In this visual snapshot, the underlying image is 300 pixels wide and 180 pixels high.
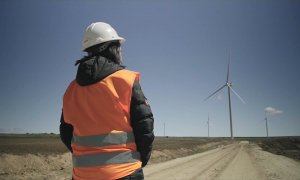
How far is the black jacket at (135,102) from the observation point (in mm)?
2551

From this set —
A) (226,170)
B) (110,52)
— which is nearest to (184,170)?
(226,170)

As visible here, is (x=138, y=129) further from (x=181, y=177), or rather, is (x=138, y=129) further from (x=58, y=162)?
(x=58, y=162)

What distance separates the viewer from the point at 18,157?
21.2 metres

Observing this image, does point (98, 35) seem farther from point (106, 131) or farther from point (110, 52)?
point (106, 131)

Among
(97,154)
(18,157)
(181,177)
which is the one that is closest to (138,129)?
(97,154)

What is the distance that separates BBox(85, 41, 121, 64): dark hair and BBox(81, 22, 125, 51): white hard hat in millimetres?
42

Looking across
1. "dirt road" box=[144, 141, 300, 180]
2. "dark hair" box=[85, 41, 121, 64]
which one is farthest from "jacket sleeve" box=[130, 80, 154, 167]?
"dirt road" box=[144, 141, 300, 180]

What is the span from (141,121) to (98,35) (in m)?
0.95

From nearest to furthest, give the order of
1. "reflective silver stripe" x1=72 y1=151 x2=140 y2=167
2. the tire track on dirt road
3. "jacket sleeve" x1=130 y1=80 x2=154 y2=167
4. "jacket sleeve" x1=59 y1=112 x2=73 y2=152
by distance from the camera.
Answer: "reflective silver stripe" x1=72 y1=151 x2=140 y2=167
"jacket sleeve" x1=130 y1=80 x2=154 y2=167
"jacket sleeve" x1=59 y1=112 x2=73 y2=152
the tire track on dirt road

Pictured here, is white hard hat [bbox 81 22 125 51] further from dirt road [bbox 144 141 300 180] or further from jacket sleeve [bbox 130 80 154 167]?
dirt road [bbox 144 141 300 180]

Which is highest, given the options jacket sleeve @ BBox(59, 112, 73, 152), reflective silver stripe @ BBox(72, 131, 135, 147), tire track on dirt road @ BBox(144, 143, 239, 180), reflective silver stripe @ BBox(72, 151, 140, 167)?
Answer: jacket sleeve @ BBox(59, 112, 73, 152)

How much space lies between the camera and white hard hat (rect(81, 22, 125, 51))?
2.94 metres

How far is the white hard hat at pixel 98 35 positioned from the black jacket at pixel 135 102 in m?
0.29

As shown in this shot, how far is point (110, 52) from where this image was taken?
2.89m
